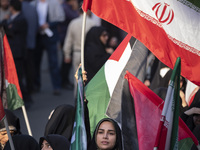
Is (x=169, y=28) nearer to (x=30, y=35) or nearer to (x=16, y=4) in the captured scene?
(x=16, y=4)

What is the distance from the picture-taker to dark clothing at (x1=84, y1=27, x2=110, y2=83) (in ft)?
33.5

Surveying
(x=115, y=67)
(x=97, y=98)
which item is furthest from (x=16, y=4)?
(x=97, y=98)

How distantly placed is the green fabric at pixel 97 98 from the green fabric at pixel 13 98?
0.92 metres

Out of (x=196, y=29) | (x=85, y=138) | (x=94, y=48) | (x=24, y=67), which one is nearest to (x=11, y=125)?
(x=85, y=138)

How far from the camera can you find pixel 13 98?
809 centimetres

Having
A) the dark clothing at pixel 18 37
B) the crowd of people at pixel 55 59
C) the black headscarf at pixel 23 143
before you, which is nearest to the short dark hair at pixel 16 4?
the crowd of people at pixel 55 59

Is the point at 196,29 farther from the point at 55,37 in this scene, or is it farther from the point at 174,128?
the point at 55,37

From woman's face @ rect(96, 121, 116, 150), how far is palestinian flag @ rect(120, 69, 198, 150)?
0.11 meters

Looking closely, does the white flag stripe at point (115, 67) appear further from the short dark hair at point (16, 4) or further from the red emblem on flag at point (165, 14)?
the short dark hair at point (16, 4)

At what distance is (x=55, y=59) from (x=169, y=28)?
7097 mm

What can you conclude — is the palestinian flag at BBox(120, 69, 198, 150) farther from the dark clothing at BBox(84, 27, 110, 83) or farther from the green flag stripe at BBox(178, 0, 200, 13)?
the dark clothing at BBox(84, 27, 110, 83)

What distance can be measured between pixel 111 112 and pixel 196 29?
1.29 meters

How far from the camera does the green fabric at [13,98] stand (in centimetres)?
803

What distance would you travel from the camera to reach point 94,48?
10.4 metres
